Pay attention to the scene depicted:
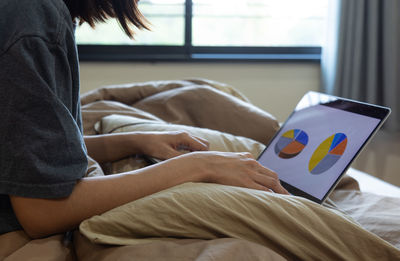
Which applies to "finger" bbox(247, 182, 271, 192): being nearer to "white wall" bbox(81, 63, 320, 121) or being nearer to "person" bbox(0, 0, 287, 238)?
"person" bbox(0, 0, 287, 238)

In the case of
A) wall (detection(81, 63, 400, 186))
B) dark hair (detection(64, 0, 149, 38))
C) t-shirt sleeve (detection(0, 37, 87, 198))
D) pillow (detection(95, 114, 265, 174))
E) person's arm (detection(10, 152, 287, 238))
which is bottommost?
wall (detection(81, 63, 400, 186))

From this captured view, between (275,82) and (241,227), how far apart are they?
6.65 ft

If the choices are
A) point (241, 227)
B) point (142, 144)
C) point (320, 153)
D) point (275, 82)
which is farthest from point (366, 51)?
point (241, 227)

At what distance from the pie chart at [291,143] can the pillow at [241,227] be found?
0.37 metres

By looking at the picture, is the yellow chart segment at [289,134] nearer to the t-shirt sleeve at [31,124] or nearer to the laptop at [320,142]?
the laptop at [320,142]

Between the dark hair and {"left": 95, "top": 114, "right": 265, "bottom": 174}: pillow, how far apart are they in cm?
32

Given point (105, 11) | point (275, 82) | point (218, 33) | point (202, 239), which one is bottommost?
point (275, 82)

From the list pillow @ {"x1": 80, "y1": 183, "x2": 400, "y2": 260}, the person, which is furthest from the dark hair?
pillow @ {"x1": 80, "y1": 183, "x2": 400, "y2": 260}

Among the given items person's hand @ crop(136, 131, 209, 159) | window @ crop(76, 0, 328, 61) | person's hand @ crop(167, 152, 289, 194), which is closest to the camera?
person's hand @ crop(167, 152, 289, 194)

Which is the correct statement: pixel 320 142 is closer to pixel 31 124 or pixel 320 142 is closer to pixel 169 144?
pixel 169 144

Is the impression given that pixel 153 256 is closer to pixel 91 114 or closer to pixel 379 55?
pixel 91 114

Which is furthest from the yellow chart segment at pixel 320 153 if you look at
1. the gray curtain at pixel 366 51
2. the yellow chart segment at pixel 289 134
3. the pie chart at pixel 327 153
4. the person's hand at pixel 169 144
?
the gray curtain at pixel 366 51

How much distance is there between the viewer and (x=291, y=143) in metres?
1.07

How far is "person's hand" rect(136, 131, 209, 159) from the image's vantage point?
1.01m
